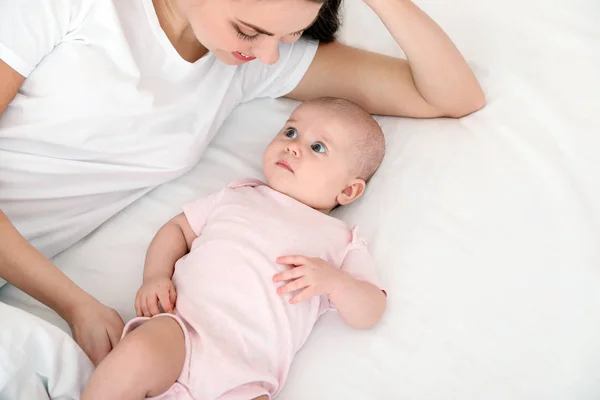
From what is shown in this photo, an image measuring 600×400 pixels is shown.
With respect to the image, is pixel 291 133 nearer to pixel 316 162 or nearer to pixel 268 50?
pixel 316 162

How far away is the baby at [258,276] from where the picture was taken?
104cm

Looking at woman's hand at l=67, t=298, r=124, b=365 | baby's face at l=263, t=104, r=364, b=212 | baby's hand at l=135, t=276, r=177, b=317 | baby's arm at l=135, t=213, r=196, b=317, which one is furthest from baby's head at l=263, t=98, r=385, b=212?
woman's hand at l=67, t=298, r=124, b=365

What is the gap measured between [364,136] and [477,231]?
1.04 feet

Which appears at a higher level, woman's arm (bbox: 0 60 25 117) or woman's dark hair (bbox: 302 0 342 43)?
woman's dark hair (bbox: 302 0 342 43)

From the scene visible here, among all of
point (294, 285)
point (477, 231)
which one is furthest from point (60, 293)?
point (477, 231)

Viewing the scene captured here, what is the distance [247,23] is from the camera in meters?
1.08

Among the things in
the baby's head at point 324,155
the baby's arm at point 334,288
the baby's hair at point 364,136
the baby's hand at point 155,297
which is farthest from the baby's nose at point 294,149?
the baby's hand at point 155,297

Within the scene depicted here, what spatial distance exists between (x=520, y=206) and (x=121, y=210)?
2.90 feet

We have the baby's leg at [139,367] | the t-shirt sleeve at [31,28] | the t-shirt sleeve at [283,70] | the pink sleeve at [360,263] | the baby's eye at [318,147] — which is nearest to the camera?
the baby's leg at [139,367]

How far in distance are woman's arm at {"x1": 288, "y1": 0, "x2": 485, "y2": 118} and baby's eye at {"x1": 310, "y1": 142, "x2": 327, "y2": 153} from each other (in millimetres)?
224

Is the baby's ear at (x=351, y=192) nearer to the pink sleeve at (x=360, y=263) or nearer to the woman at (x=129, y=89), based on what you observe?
the pink sleeve at (x=360, y=263)

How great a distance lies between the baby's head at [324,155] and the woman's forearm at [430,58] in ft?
0.54

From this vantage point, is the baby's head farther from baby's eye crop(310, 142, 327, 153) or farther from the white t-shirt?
the white t-shirt

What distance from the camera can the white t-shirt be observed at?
1.16m
